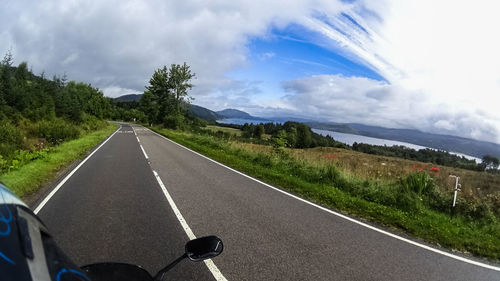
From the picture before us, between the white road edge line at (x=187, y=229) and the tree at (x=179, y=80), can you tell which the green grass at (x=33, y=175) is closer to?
the white road edge line at (x=187, y=229)

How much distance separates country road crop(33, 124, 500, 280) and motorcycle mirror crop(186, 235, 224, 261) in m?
1.74

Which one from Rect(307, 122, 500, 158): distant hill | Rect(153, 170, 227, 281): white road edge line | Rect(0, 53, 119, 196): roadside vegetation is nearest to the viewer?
Rect(153, 170, 227, 281): white road edge line

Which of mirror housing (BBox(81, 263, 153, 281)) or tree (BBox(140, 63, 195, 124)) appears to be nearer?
mirror housing (BBox(81, 263, 153, 281))

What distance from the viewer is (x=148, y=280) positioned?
5.95 ft

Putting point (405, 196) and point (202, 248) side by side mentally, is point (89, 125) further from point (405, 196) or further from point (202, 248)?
point (202, 248)

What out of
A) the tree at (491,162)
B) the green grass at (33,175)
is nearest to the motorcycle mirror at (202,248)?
the green grass at (33,175)

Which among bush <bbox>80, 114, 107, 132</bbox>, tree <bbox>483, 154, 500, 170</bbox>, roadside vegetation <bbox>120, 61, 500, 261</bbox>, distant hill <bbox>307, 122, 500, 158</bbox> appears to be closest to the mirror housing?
roadside vegetation <bbox>120, 61, 500, 261</bbox>

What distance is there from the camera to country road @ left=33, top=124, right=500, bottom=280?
386 cm

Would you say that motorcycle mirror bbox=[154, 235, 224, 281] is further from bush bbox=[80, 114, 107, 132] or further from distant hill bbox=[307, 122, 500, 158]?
bush bbox=[80, 114, 107, 132]

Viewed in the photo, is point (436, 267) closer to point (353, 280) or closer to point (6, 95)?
point (353, 280)

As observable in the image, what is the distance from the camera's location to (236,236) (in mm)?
4863

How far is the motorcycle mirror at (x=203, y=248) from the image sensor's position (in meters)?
2.01

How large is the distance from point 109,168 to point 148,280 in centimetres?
1024

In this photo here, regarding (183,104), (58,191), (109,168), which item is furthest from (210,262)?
(183,104)
